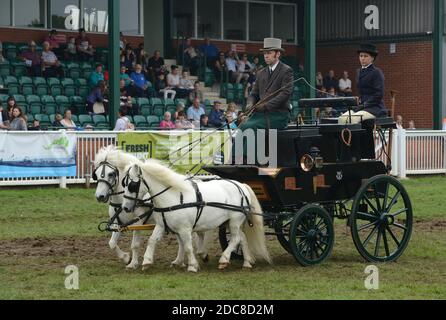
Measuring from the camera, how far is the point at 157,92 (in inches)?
1013

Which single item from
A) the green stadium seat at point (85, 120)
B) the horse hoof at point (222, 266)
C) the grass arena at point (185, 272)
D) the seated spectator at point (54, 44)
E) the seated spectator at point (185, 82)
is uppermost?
the seated spectator at point (54, 44)

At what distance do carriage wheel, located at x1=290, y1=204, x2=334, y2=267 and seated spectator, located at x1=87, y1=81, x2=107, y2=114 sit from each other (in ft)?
43.3

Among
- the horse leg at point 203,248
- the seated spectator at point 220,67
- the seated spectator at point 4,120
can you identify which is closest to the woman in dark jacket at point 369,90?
the horse leg at point 203,248

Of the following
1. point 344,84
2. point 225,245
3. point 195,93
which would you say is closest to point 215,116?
point 195,93

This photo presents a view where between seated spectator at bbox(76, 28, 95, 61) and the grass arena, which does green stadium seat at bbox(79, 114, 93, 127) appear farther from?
the grass arena

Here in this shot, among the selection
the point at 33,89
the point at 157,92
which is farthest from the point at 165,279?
the point at 157,92

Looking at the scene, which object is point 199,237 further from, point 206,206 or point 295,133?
point 295,133

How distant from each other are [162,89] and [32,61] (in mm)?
3761

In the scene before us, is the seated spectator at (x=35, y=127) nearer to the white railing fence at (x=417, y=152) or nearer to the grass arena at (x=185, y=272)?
the grass arena at (x=185, y=272)

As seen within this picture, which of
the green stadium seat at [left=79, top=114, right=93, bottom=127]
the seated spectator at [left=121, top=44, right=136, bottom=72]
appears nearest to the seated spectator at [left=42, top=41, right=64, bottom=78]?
the seated spectator at [left=121, top=44, right=136, bottom=72]

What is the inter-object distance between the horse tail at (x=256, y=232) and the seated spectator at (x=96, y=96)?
519 inches

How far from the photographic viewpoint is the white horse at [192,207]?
9836mm

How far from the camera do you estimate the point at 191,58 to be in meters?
28.2
